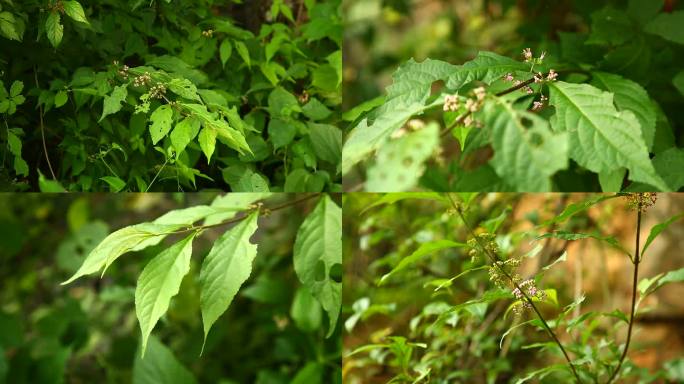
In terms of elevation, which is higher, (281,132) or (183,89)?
(183,89)

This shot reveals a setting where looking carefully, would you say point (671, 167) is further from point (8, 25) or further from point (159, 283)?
point (8, 25)

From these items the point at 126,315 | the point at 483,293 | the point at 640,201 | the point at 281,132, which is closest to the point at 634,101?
the point at 640,201

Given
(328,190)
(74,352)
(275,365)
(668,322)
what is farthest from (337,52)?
(668,322)

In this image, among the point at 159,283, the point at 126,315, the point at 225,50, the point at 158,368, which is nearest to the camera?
the point at 159,283

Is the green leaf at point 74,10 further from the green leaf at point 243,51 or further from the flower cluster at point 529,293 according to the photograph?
the flower cluster at point 529,293

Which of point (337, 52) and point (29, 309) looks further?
point (29, 309)

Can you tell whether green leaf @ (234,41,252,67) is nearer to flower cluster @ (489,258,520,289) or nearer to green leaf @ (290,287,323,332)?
green leaf @ (290,287,323,332)

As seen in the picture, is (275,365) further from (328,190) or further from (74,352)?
(328,190)

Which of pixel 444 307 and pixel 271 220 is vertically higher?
pixel 444 307
